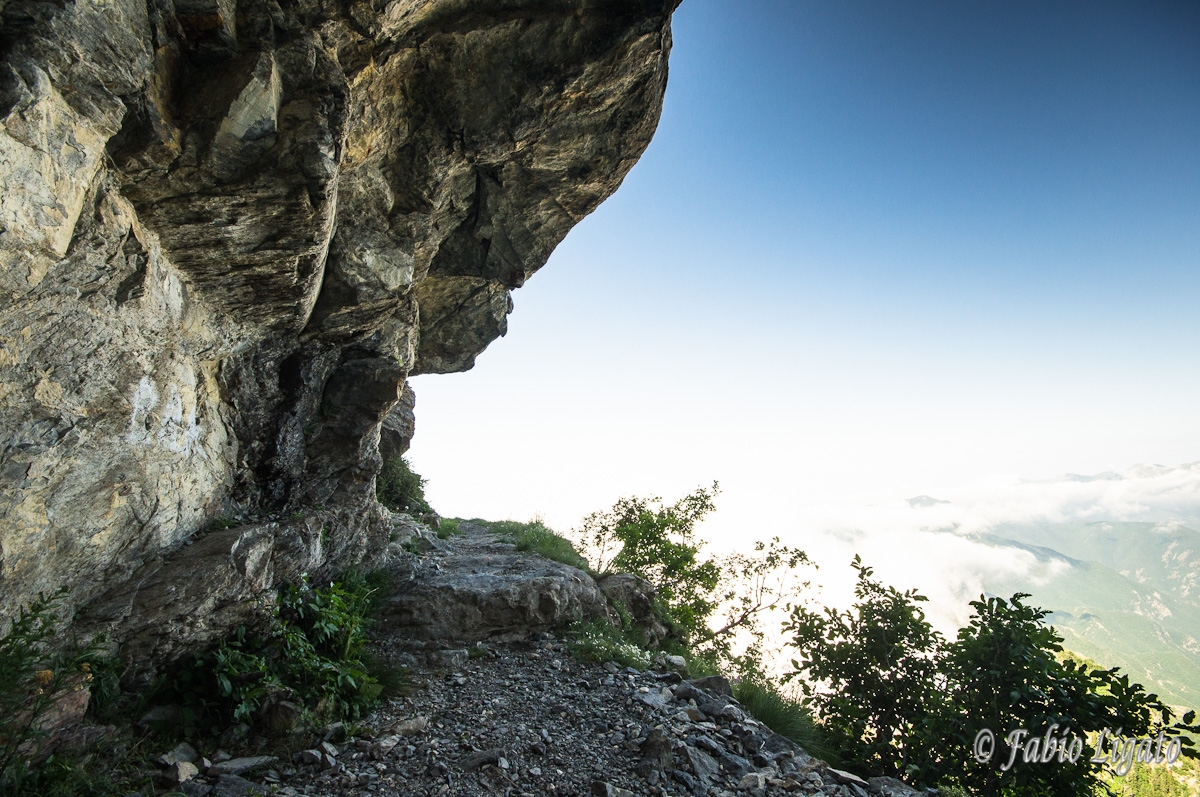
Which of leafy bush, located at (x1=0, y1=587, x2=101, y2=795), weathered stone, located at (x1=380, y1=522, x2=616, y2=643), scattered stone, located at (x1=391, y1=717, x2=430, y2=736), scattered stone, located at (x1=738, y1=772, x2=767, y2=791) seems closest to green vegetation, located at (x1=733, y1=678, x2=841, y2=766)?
scattered stone, located at (x1=738, y1=772, x2=767, y2=791)

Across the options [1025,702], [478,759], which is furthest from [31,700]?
[1025,702]

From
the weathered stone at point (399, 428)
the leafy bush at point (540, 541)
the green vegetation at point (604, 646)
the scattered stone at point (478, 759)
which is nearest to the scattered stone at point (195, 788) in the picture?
the scattered stone at point (478, 759)

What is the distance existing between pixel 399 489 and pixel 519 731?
15362mm

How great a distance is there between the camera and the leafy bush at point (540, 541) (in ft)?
49.6

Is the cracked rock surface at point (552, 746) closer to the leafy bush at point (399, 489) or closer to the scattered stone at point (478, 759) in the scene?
the scattered stone at point (478, 759)

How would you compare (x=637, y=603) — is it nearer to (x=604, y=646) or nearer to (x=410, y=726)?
(x=604, y=646)

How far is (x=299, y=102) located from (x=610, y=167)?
234 inches

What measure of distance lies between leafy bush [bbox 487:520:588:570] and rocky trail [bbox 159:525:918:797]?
142 inches

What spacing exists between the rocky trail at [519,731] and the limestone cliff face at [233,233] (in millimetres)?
2349

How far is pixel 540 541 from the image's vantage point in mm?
16953

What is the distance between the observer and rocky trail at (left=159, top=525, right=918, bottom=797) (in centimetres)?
597

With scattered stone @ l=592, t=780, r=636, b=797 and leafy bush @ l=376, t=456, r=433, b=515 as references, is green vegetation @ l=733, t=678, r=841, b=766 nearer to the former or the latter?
scattered stone @ l=592, t=780, r=636, b=797

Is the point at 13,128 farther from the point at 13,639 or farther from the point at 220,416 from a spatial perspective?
the point at 220,416

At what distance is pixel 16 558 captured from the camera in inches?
219
